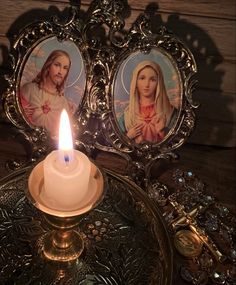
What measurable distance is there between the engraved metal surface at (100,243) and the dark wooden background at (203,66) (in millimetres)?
164

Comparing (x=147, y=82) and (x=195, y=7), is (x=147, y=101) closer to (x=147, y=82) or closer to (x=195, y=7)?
(x=147, y=82)

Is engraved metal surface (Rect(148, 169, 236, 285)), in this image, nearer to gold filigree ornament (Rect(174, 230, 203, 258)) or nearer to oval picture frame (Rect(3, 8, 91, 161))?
gold filigree ornament (Rect(174, 230, 203, 258))

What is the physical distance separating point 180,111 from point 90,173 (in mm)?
258

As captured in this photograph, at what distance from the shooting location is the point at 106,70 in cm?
82

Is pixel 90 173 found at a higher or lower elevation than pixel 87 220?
higher

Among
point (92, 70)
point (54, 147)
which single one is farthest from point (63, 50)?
point (54, 147)

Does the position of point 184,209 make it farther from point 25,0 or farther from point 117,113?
point 25,0

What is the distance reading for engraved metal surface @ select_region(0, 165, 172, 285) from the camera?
65 cm

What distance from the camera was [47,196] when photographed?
58cm

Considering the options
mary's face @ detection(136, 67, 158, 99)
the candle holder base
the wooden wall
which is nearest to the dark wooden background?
the wooden wall

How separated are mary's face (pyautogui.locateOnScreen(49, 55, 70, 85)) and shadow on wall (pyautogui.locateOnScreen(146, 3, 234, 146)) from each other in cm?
17

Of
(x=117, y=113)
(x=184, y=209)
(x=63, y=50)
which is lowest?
(x=184, y=209)

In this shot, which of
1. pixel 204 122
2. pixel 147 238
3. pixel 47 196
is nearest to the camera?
pixel 47 196

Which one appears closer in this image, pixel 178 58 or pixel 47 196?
pixel 47 196
